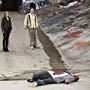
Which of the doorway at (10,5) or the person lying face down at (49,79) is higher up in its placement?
the person lying face down at (49,79)

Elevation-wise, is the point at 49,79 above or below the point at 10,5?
above

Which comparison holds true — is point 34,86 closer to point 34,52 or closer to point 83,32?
point 34,52

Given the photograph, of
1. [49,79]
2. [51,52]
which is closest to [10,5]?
[51,52]

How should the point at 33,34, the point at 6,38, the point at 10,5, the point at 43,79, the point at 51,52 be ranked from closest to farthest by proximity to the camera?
the point at 43,79 < the point at 6,38 < the point at 51,52 < the point at 33,34 < the point at 10,5

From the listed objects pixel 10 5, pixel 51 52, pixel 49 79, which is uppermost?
pixel 49 79

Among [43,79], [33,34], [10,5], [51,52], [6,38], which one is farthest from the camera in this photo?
[10,5]

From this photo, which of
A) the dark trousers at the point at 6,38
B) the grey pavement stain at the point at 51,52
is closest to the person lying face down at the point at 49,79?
the grey pavement stain at the point at 51,52

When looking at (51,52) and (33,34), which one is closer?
(51,52)

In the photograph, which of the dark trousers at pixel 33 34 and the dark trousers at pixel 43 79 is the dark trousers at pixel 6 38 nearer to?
the dark trousers at pixel 33 34

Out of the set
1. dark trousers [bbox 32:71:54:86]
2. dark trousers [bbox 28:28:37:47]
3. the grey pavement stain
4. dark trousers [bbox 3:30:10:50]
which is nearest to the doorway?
the grey pavement stain

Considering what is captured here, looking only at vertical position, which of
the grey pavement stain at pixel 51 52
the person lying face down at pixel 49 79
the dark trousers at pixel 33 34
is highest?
the person lying face down at pixel 49 79

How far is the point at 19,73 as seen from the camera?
1647 centimetres

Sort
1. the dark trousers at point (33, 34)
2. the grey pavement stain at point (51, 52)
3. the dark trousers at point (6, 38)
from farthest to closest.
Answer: the dark trousers at point (33, 34) → the dark trousers at point (6, 38) → the grey pavement stain at point (51, 52)

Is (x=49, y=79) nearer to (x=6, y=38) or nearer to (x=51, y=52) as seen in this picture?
(x=6, y=38)
